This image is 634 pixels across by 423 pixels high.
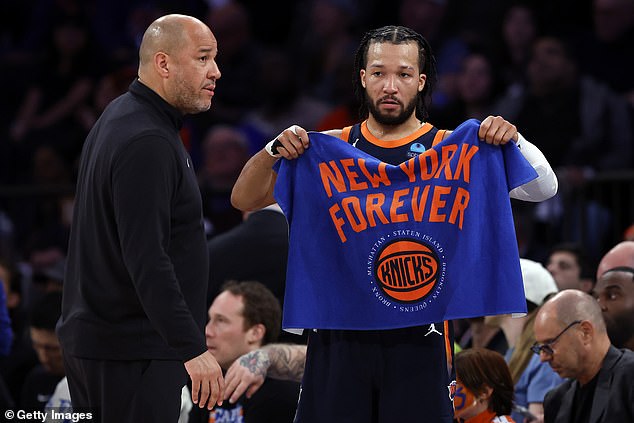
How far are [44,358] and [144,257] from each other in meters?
2.91

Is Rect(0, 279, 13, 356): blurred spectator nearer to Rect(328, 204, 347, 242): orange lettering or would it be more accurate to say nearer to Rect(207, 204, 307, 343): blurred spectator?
Rect(207, 204, 307, 343): blurred spectator

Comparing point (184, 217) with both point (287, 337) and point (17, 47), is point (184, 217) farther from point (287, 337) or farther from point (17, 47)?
point (17, 47)

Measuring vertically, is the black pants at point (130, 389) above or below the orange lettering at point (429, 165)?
below

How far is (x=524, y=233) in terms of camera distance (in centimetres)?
738

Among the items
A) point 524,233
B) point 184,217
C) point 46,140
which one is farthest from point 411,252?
point 46,140

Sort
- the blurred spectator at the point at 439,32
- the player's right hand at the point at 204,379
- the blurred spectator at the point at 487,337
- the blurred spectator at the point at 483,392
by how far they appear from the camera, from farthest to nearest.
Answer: the blurred spectator at the point at 439,32 < the blurred spectator at the point at 487,337 < the blurred spectator at the point at 483,392 < the player's right hand at the point at 204,379

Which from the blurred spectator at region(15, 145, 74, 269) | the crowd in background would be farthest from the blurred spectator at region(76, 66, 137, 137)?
the blurred spectator at region(15, 145, 74, 269)

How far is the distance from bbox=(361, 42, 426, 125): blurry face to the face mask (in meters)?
1.46

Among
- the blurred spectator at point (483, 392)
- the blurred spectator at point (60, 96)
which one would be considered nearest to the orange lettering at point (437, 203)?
the blurred spectator at point (483, 392)

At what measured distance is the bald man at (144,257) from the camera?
346 centimetres

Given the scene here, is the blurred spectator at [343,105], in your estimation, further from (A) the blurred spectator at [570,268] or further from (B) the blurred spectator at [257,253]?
(B) the blurred spectator at [257,253]

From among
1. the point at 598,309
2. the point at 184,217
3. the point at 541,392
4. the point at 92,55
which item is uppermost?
the point at 92,55

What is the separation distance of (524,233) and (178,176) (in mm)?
4164

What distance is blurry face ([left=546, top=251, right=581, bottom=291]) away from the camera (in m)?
6.39
